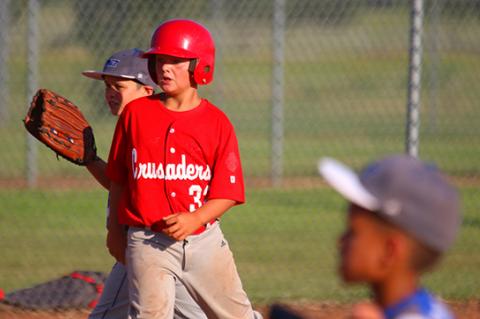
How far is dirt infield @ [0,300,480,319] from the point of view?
5727mm

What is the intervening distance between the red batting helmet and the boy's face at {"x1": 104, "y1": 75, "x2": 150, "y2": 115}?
33cm

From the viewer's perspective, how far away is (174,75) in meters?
4.07

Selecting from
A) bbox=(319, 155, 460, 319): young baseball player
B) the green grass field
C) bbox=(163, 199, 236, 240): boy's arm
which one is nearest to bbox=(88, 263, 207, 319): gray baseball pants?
bbox=(163, 199, 236, 240): boy's arm

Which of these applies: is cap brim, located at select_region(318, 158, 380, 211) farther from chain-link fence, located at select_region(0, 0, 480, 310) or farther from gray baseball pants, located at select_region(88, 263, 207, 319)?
chain-link fence, located at select_region(0, 0, 480, 310)

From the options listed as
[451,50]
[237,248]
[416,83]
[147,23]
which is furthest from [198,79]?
[451,50]

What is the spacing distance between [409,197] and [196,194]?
2.14m

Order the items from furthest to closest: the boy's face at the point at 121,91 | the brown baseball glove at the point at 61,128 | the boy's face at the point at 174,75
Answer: the boy's face at the point at 121,91, the brown baseball glove at the point at 61,128, the boy's face at the point at 174,75

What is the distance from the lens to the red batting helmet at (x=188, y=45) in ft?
13.2

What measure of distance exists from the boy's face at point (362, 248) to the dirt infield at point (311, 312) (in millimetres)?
3546

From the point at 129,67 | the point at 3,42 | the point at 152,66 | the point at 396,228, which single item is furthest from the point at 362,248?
the point at 3,42

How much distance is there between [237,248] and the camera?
25.8 feet

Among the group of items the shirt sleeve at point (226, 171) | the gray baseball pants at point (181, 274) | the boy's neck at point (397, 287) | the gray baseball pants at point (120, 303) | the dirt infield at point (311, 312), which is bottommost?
the dirt infield at point (311, 312)

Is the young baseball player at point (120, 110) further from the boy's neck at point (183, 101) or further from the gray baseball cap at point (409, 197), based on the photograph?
the gray baseball cap at point (409, 197)

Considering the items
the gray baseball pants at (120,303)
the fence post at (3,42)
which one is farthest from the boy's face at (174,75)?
the fence post at (3,42)
